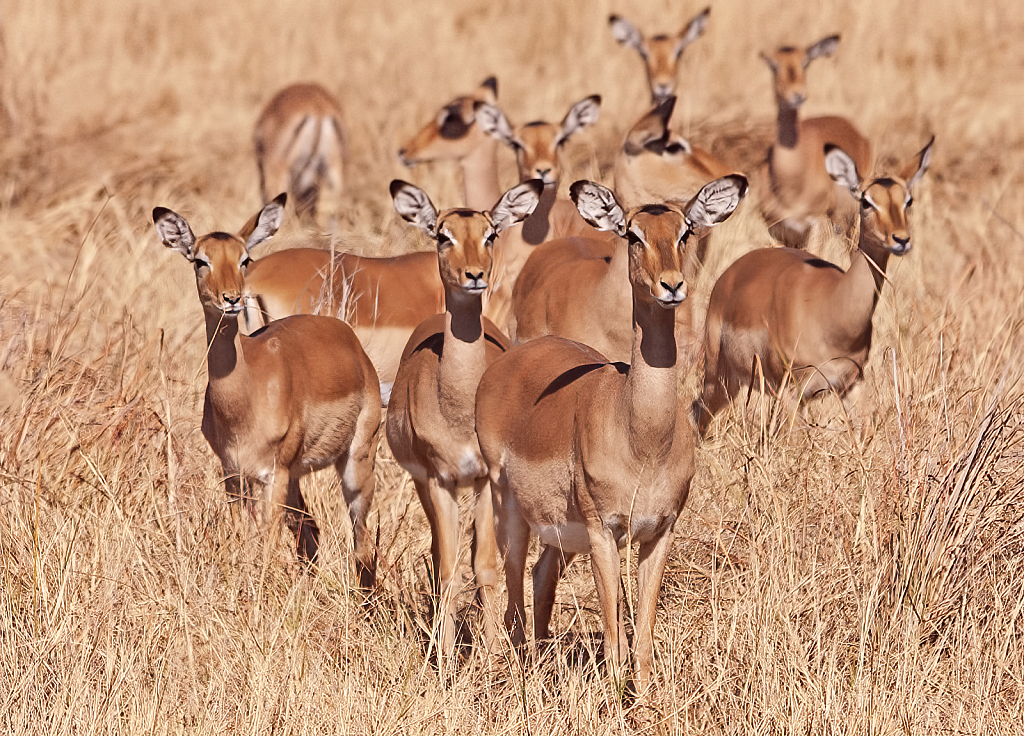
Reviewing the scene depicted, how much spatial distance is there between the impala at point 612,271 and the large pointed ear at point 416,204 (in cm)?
81

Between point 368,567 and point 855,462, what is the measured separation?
1.88 metres

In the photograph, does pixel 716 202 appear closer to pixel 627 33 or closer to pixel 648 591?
pixel 648 591

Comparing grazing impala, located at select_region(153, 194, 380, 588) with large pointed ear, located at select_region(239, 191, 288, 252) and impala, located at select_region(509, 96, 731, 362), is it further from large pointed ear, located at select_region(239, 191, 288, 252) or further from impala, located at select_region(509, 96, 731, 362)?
impala, located at select_region(509, 96, 731, 362)

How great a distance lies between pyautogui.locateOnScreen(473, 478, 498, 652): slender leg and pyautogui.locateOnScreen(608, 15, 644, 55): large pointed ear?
24.8 feet

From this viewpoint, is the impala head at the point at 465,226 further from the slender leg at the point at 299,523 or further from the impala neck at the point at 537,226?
the impala neck at the point at 537,226

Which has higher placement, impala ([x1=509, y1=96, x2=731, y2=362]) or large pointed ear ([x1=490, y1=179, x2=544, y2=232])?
large pointed ear ([x1=490, y1=179, x2=544, y2=232])

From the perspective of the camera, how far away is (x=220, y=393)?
571 cm

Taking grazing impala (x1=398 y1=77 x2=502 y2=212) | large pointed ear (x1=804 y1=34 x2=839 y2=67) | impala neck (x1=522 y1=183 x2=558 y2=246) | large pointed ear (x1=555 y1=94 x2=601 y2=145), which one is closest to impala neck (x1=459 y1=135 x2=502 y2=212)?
grazing impala (x1=398 y1=77 x2=502 y2=212)

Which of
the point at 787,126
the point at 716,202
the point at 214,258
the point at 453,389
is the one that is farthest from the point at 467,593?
the point at 787,126

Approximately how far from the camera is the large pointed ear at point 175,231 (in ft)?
18.6

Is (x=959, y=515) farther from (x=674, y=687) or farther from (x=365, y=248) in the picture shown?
(x=365, y=248)

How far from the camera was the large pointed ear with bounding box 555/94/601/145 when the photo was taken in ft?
28.1

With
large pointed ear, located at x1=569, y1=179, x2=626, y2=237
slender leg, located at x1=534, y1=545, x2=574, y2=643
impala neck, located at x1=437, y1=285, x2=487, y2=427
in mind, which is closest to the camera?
large pointed ear, located at x1=569, y1=179, x2=626, y2=237

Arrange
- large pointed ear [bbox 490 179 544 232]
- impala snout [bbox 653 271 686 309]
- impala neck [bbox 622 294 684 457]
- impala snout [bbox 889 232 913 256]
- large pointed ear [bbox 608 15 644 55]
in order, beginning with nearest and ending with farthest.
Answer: impala snout [bbox 653 271 686 309] < impala neck [bbox 622 294 684 457] < large pointed ear [bbox 490 179 544 232] < impala snout [bbox 889 232 913 256] < large pointed ear [bbox 608 15 644 55]
